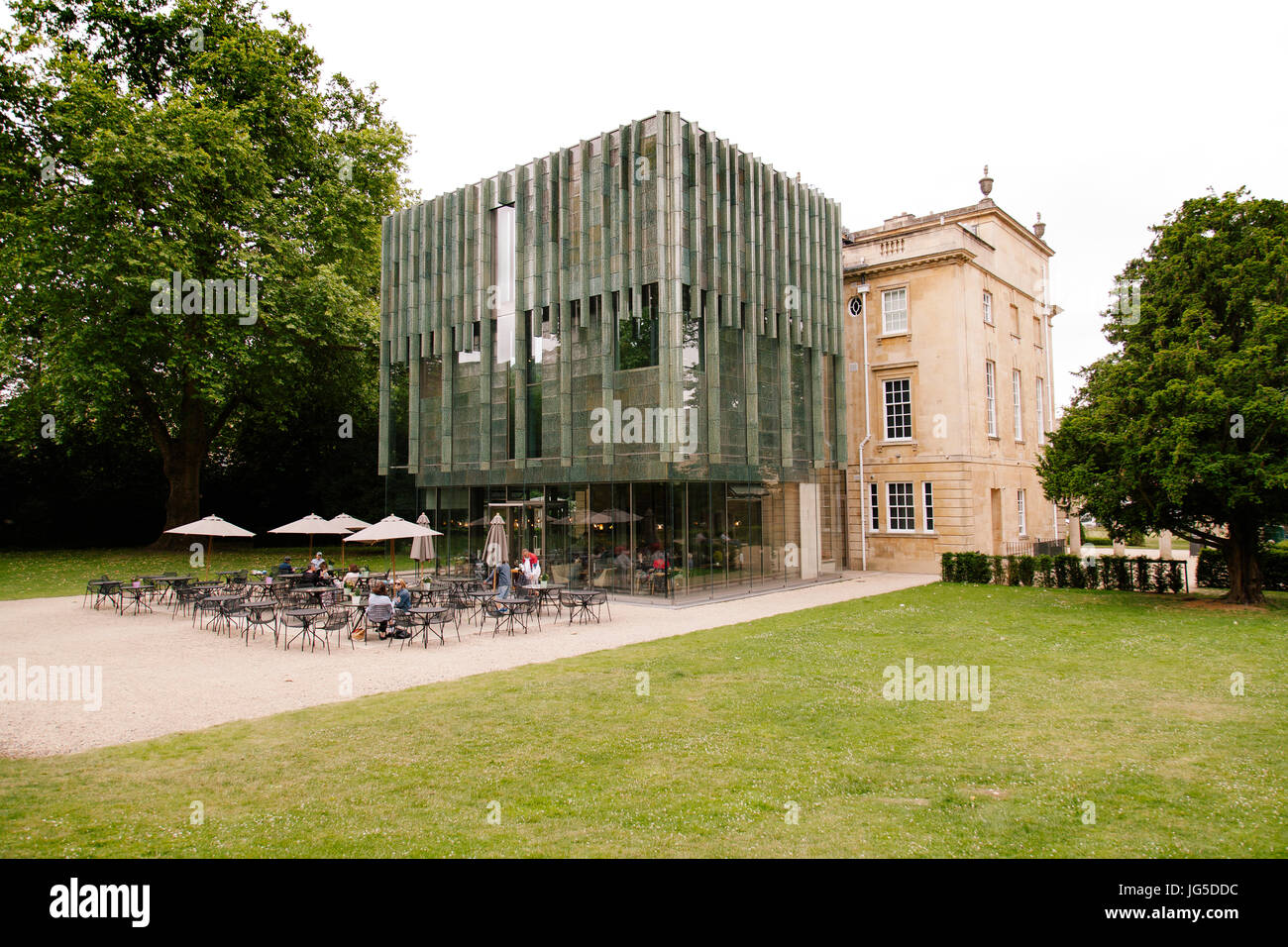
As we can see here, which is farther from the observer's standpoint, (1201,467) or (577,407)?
(577,407)

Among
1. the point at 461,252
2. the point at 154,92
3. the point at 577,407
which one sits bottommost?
the point at 577,407

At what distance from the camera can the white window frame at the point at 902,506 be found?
30453 millimetres

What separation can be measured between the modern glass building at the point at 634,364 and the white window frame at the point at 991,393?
23.8 ft

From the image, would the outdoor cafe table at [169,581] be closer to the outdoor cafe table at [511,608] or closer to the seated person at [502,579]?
the seated person at [502,579]

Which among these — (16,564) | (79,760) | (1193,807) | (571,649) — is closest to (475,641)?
(571,649)

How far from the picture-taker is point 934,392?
3020cm

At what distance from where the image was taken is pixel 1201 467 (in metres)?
17.3

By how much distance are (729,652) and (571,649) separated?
3.15m

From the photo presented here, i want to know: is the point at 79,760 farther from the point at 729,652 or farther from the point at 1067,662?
the point at 1067,662

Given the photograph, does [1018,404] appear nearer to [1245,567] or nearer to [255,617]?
[1245,567]

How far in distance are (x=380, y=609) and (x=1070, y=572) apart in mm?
21220

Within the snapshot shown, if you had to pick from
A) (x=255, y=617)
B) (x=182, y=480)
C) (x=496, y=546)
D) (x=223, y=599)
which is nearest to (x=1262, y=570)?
(x=496, y=546)

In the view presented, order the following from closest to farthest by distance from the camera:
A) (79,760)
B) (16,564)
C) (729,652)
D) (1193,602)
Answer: (79,760) → (729,652) → (1193,602) → (16,564)

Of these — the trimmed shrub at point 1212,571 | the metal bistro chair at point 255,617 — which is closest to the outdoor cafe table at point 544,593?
the metal bistro chair at point 255,617
